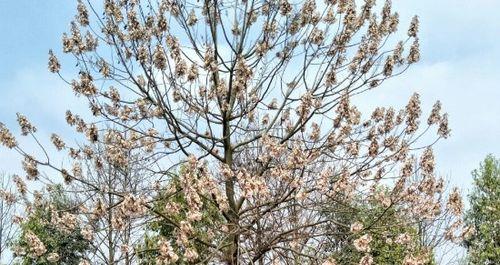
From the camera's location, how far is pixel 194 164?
6.43m

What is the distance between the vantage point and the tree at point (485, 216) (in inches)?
895

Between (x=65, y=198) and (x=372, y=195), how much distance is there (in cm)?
1730

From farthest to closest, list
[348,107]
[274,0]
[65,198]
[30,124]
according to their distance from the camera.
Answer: [65,198], [274,0], [30,124], [348,107]

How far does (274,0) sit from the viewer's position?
8.09 metres

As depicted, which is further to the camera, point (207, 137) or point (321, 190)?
point (207, 137)

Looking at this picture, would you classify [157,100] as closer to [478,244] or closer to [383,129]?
[383,129]

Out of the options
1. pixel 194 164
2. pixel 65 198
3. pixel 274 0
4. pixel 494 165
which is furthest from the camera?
pixel 494 165

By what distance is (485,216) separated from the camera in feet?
78.8

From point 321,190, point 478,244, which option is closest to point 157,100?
point 321,190

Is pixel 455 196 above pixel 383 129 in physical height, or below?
below

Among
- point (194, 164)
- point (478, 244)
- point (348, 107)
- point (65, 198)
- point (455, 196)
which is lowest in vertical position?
point (455, 196)

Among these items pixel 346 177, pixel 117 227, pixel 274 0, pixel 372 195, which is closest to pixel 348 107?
pixel 346 177

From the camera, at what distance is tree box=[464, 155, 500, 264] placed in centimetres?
2273

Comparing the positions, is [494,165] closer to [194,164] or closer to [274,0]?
[274,0]
